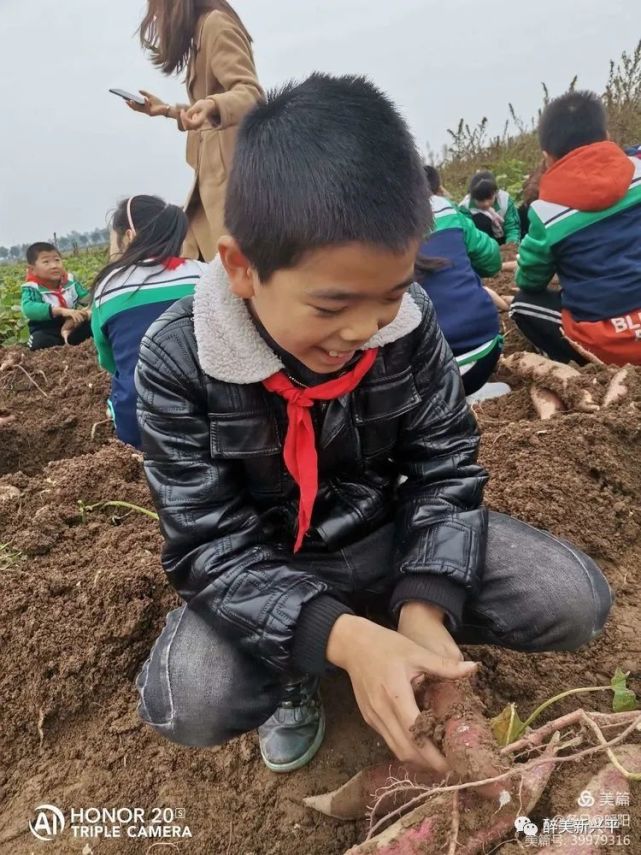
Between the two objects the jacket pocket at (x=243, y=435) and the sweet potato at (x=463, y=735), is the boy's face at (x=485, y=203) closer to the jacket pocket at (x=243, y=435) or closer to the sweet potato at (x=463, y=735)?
the jacket pocket at (x=243, y=435)

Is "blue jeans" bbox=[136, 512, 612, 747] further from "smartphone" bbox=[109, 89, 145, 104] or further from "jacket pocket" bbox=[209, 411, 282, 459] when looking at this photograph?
"smartphone" bbox=[109, 89, 145, 104]

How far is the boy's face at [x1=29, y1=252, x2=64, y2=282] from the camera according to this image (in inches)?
233

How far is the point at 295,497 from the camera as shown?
1.42 metres

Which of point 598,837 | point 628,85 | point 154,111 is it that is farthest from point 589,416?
point 628,85

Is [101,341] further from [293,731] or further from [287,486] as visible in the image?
[293,731]

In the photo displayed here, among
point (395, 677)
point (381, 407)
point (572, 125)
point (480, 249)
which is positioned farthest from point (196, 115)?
point (395, 677)

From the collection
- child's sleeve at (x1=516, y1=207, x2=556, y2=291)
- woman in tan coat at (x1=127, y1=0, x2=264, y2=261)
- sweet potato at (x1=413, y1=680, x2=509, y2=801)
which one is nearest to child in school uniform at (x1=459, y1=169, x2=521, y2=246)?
child's sleeve at (x1=516, y1=207, x2=556, y2=291)

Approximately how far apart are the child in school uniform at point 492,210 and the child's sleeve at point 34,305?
3.89 metres

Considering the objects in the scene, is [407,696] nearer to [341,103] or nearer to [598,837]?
[598,837]

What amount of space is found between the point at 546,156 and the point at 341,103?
2442mm

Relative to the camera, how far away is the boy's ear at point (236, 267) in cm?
112

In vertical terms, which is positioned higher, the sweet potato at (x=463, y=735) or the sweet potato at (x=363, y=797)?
the sweet potato at (x=463, y=735)

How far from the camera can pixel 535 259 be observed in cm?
308

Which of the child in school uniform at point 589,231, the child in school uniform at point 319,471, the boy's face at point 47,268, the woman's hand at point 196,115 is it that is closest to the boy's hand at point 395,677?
the child in school uniform at point 319,471
